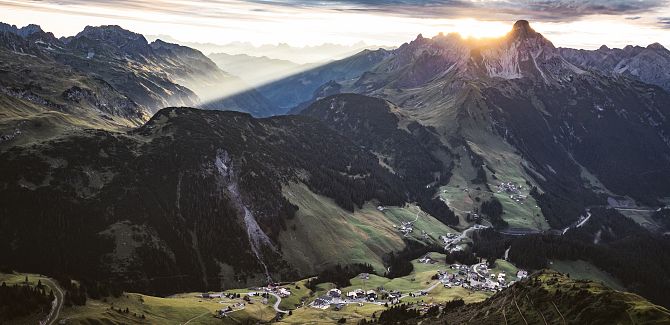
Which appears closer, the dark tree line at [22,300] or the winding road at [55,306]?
the dark tree line at [22,300]

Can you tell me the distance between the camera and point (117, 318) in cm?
19288

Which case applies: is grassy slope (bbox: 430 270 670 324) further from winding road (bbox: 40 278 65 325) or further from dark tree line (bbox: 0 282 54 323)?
dark tree line (bbox: 0 282 54 323)

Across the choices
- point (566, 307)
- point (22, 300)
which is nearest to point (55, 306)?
point (22, 300)

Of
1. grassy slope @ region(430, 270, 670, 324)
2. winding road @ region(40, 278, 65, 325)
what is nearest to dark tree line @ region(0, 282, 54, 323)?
winding road @ region(40, 278, 65, 325)

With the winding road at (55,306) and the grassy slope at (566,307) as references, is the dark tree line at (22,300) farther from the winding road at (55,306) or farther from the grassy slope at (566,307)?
the grassy slope at (566,307)

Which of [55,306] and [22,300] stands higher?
[22,300]

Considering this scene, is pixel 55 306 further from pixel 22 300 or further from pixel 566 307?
pixel 566 307

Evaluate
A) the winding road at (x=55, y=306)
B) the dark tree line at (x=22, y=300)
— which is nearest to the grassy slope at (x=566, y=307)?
the winding road at (x=55, y=306)

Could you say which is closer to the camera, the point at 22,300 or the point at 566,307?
the point at 566,307

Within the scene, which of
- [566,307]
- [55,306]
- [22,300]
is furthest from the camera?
[55,306]

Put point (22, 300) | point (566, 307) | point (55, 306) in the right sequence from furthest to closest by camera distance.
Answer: point (55, 306), point (22, 300), point (566, 307)

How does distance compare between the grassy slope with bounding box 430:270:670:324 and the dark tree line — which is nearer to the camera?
the grassy slope with bounding box 430:270:670:324

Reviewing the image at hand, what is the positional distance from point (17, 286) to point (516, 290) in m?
177

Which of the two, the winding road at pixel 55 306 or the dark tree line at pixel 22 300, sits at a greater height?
the dark tree line at pixel 22 300
